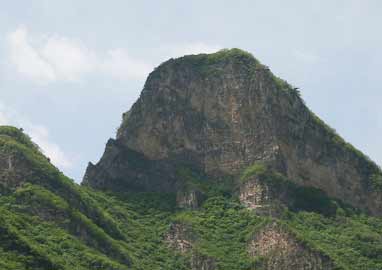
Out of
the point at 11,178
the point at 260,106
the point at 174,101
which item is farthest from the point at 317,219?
the point at 11,178

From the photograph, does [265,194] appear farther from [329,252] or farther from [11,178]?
[11,178]

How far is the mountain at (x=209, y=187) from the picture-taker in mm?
118750

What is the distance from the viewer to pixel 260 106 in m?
141

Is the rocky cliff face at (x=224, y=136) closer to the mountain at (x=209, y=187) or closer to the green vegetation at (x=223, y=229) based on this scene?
the mountain at (x=209, y=187)

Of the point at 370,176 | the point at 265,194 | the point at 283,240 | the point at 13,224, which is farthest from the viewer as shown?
the point at 370,176

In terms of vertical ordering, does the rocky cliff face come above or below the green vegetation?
Answer: above

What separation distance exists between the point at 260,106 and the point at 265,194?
14858mm

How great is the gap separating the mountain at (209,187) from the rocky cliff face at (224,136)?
7.1 inches

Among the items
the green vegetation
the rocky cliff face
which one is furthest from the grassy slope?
the rocky cliff face

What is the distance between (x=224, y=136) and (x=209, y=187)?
7449 millimetres

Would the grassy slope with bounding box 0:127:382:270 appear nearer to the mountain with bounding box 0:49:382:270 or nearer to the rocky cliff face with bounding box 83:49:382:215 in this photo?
the mountain with bounding box 0:49:382:270

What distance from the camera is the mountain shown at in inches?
4675

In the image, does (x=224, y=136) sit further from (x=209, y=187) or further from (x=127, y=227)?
(x=127, y=227)

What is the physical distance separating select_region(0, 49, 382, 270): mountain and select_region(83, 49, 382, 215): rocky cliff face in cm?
18
